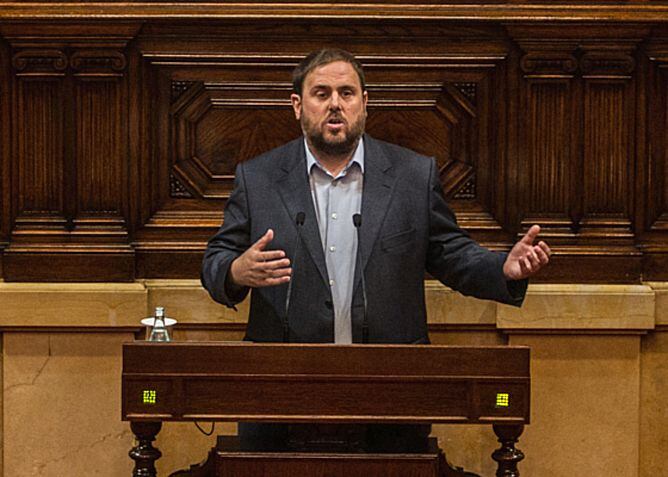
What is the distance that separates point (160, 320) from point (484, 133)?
1632mm

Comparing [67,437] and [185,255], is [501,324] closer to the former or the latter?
[185,255]

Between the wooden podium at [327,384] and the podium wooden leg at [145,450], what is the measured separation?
0.18 ft

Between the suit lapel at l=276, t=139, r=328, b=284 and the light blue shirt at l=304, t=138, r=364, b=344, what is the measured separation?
1.1 inches

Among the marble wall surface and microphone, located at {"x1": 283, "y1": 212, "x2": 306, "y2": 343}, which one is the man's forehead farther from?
the marble wall surface

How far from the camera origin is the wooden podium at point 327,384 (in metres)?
3.90

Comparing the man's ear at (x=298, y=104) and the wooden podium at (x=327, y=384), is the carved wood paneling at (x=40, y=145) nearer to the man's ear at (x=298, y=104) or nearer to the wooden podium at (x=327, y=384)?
the man's ear at (x=298, y=104)

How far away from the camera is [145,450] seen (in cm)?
401

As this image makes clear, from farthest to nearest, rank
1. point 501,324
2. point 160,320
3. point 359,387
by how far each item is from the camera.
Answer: point 501,324 → point 160,320 → point 359,387

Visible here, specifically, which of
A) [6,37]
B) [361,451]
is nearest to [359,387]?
[361,451]

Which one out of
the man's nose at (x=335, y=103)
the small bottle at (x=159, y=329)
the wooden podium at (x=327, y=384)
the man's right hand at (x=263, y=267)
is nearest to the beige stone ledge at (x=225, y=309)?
the small bottle at (x=159, y=329)

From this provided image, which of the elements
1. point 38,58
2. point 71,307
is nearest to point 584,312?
point 71,307

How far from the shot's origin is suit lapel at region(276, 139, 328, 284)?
4457 millimetres

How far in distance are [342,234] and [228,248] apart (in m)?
0.38

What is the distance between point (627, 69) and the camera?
538 cm
